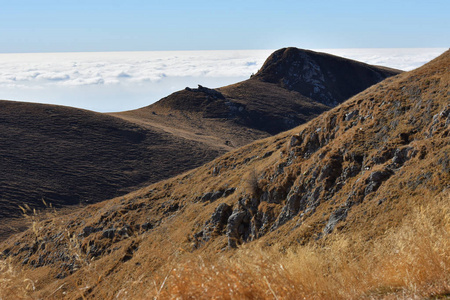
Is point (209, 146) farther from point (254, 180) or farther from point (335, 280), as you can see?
point (335, 280)

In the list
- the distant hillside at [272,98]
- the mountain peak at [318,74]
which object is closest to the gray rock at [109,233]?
the distant hillside at [272,98]

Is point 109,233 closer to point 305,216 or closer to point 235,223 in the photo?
point 235,223

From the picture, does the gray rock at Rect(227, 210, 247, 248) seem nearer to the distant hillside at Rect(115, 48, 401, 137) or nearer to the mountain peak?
the distant hillside at Rect(115, 48, 401, 137)

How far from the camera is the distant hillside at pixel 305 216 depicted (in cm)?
526

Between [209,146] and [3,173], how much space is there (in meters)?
35.8

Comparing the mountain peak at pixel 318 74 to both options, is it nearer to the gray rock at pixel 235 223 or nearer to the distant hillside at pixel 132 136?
the distant hillside at pixel 132 136

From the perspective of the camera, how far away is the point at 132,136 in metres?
85.2

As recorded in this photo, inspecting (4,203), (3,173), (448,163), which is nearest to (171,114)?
(3,173)

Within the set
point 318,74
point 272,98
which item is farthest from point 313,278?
point 318,74

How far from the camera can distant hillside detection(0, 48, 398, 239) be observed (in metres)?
63.7

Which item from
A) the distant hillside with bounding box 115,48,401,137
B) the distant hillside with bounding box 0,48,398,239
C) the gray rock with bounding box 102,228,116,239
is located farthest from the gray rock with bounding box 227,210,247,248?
the distant hillside with bounding box 115,48,401,137

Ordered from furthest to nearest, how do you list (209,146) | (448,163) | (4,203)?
(209,146) < (4,203) < (448,163)

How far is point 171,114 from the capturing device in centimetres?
10812

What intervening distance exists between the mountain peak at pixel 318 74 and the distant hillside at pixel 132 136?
446 mm
